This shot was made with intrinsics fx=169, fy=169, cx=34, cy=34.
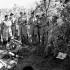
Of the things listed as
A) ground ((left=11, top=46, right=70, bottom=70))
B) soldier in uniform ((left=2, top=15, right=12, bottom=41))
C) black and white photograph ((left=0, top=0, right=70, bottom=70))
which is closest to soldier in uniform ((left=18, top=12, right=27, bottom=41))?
black and white photograph ((left=0, top=0, right=70, bottom=70))

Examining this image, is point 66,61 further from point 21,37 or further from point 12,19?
point 12,19

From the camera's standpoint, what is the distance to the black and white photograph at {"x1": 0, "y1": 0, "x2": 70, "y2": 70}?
242 inches

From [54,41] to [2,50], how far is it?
2763mm

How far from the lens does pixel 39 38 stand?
8125 millimetres

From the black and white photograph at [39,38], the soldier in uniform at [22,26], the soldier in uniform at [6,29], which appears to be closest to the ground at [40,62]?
the black and white photograph at [39,38]

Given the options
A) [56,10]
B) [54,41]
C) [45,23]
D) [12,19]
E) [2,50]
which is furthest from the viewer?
[12,19]

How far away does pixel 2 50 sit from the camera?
26.1ft

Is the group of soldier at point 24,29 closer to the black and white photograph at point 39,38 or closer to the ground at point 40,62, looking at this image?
the black and white photograph at point 39,38

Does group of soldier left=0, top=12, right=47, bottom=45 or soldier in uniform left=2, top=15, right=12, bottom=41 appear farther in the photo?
soldier in uniform left=2, top=15, right=12, bottom=41

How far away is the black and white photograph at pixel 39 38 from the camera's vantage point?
6141 millimetres

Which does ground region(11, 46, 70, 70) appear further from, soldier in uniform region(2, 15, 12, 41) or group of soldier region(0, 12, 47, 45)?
soldier in uniform region(2, 15, 12, 41)

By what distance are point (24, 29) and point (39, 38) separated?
86 centimetres

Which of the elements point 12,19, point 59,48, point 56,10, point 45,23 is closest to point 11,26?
point 12,19

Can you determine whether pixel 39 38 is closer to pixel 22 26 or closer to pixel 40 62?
pixel 22 26
